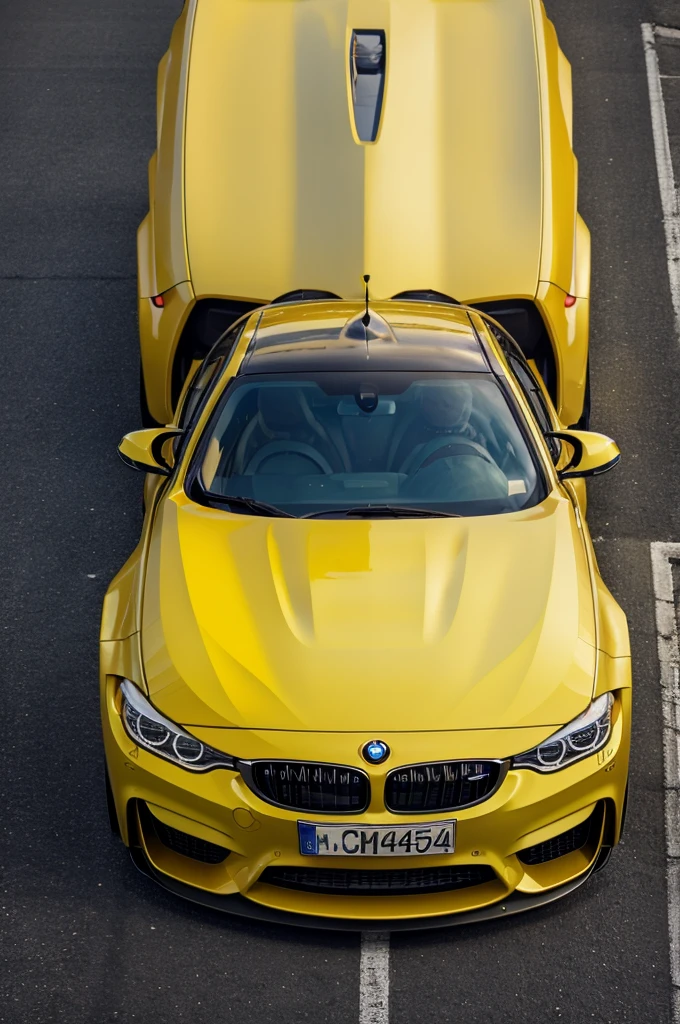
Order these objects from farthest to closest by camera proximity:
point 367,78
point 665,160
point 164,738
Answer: point 665,160, point 367,78, point 164,738

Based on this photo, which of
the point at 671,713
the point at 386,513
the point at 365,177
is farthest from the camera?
the point at 365,177

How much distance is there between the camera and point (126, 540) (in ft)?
23.2

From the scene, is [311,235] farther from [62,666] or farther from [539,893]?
[539,893]

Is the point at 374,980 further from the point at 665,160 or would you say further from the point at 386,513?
the point at 665,160

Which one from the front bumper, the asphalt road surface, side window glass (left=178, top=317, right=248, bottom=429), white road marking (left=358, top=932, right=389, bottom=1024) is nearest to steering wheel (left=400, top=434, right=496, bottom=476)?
side window glass (left=178, top=317, right=248, bottom=429)

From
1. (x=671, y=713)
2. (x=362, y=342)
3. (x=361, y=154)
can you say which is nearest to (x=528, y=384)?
(x=362, y=342)

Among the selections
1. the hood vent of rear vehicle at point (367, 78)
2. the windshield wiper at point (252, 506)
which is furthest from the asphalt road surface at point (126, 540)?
the hood vent of rear vehicle at point (367, 78)

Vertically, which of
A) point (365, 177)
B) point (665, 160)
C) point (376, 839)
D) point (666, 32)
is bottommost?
point (376, 839)

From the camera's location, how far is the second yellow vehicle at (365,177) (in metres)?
6.77

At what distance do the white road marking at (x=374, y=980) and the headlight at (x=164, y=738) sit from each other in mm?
873

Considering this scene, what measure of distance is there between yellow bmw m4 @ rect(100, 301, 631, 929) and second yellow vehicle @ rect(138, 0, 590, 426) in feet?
4.18

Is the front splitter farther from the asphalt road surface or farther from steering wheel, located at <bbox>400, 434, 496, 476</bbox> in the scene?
steering wheel, located at <bbox>400, 434, 496, 476</bbox>

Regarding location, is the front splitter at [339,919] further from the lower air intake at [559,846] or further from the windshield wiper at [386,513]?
the windshield wiper at [386,513]

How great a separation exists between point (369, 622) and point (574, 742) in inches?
31.4
